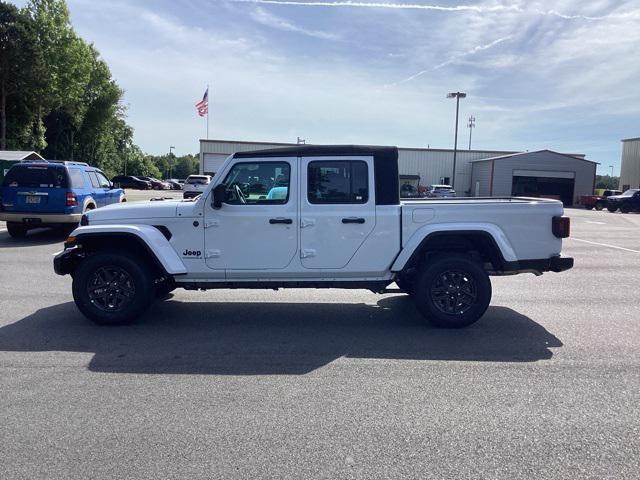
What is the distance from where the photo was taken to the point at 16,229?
13.3 meters

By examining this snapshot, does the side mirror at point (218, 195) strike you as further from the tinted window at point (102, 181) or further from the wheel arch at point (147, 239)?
the tinted window at point (102, 181)

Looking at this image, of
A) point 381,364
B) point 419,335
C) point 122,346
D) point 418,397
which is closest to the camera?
point 418,397

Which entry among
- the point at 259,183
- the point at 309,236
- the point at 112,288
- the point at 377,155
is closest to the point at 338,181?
the point at 377,155

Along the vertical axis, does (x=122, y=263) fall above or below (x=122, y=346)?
above

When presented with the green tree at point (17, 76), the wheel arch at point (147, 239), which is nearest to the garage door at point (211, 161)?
the green tree at point (17, 76)

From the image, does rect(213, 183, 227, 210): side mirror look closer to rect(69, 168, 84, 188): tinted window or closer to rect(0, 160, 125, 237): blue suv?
rect(0, 160, 125, 237): blue suv

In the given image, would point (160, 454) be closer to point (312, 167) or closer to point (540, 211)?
point (312, 167)

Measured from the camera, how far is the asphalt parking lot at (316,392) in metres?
3.10

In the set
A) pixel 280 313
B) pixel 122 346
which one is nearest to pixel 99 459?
pixel 122 346

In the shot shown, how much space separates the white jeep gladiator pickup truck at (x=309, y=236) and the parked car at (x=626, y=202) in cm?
3505

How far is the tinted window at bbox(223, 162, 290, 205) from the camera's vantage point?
5812 millimetres

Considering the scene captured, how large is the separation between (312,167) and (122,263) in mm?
2409

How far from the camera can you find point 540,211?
5.82 m

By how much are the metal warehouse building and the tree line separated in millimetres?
59262
